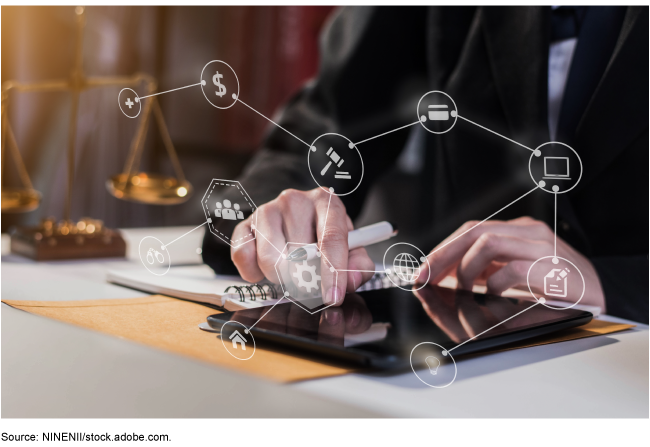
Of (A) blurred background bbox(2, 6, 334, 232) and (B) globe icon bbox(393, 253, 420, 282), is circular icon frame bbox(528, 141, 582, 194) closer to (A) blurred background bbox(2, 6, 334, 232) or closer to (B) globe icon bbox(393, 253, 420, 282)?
(B) globe icon bbox(393, 253, 420, 282)

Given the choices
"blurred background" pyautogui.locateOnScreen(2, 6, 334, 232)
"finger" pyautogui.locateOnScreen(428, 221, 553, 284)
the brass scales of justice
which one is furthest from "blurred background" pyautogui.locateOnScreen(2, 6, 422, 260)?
"finger" pyautogui.locateOnScreen(428, 221, 553, 284)

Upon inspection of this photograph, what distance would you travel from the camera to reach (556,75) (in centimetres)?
42

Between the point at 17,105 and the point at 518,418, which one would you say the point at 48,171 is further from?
the point at 518,418

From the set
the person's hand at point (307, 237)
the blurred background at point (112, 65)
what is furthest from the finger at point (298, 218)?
the blurred background at point (112, 65)

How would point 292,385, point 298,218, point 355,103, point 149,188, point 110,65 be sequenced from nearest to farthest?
point 292,385 < point 298,218 < point 355,103 < point 149,188 < point 110,65

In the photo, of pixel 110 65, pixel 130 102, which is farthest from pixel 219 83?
pixel 110 65

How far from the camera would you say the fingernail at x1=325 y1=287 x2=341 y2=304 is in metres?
0.36

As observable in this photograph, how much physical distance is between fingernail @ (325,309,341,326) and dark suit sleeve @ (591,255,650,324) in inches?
8.7

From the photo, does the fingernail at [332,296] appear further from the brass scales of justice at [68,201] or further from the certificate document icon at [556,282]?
the brass scales of justice at [68,201]

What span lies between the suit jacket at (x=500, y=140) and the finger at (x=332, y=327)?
0.23ft

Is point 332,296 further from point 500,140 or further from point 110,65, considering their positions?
point 110,65

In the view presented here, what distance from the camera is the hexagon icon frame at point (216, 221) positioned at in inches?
15.0

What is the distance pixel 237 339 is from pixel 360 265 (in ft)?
0.32

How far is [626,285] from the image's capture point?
0.45 metres
